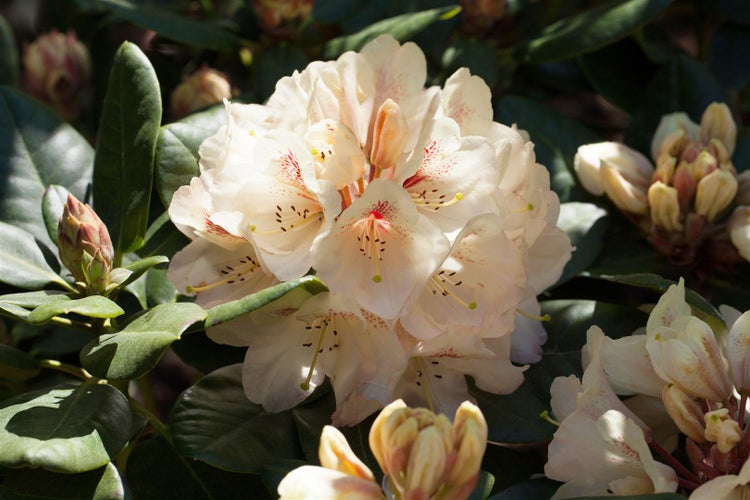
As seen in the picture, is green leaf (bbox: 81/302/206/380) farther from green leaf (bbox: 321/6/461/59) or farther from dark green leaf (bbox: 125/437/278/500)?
green leaf (bbox: 321/6/461/59)

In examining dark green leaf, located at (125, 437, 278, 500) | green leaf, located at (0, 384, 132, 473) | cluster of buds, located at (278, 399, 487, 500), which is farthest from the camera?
dark green leaf, located at (125, 437, 278, 500)

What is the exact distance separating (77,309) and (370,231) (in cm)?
33

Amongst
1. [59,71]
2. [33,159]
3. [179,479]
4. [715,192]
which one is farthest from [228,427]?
[59,71]

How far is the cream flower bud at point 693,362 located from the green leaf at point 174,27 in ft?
3.12

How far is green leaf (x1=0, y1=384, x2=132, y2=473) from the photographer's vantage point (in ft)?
3.23

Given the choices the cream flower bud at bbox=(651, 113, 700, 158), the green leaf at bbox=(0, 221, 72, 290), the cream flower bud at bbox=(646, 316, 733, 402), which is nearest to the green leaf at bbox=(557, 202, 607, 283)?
the cream flower bud at bbox=(651, 113, 700, 158)

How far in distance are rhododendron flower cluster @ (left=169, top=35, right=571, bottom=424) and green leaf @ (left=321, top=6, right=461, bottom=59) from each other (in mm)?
371

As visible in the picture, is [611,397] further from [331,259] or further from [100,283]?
[100,283]

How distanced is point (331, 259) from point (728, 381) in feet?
1.52

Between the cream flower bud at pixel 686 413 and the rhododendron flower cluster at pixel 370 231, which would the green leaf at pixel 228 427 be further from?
the cream flower bud at pixel 686 413

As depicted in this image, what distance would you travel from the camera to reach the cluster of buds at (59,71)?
2.01 m

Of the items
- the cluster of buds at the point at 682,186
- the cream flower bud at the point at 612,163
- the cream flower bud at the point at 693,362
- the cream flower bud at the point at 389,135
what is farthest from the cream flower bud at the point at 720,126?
the cream flower bud at the point at 389,135

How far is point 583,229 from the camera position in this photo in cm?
157

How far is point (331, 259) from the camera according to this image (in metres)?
1.09
